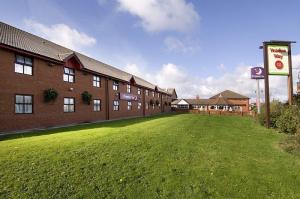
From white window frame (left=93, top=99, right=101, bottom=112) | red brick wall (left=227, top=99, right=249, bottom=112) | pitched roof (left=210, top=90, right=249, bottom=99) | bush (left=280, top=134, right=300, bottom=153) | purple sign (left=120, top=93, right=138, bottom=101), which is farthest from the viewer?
pitched roof (left=210, top=90, right=249, bottom=99)

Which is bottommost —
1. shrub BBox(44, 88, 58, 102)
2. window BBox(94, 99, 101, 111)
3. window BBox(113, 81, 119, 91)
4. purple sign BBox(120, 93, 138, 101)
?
window BBox(94, 99, 101, 111)

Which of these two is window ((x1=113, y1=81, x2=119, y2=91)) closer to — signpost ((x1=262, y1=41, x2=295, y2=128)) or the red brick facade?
the red brick facade

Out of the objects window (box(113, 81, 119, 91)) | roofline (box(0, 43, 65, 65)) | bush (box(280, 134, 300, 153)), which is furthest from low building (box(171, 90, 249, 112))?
bush (box(280, 134, 300, 153))

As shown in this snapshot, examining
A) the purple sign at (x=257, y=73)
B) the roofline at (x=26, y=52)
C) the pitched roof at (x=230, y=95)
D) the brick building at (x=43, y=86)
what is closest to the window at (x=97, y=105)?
the brick building at (x=43, y=86)

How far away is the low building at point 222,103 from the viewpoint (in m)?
76.3

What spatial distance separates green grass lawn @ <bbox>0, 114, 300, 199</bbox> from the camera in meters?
6.02

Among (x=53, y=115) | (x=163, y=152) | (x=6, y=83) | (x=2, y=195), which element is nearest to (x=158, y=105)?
(x=53, y=115)

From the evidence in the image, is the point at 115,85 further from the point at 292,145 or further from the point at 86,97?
the point at 292,145

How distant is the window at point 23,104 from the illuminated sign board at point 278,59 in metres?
17.3

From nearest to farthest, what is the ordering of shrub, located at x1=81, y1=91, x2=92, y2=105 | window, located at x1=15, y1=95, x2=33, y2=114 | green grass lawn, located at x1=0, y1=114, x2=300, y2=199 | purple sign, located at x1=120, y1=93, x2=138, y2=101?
green grass lawn, located at x1=0, y1=114, x2=300, y2=199 → window, located at x1=15, y1=95, x2=33, y2=114 → shrub, located at x1=81, y1=91, x2=92, y2=105 → purple sign, located at x1=120, y1=93, x2=138, y2=101

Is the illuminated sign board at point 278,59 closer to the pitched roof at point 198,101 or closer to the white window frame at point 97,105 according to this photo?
the white window frame at point 97,105

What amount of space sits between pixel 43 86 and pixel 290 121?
17.3 metres

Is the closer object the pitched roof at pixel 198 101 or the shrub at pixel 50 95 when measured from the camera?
the shrub at pixel 50 95

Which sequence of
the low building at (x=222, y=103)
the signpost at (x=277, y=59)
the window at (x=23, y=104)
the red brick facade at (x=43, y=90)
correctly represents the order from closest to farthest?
the red brick facade at (x=43, y=90), the window at (x=23, y=104), the signpost at (x=277, y=59), the low building at (x=222, y=103)
